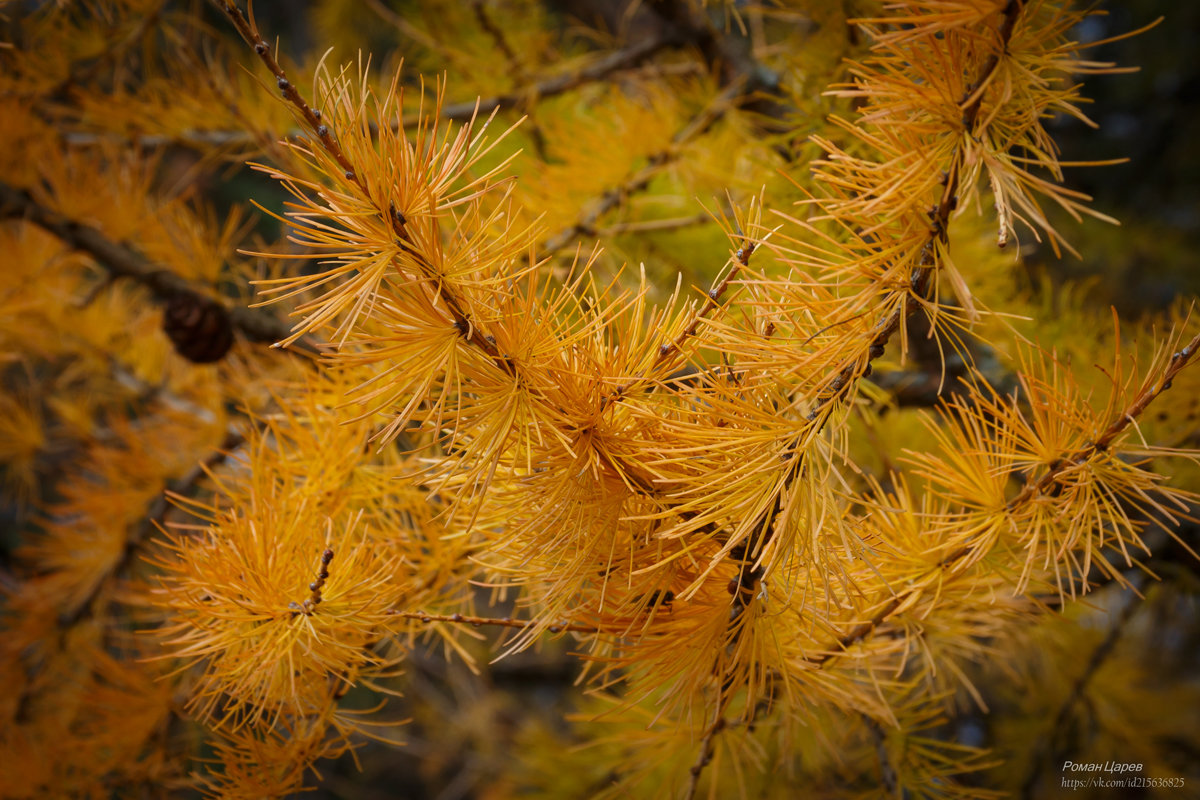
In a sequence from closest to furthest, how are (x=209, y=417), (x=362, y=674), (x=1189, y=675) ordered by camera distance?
(x=362, y=674), (x=209, y=417), (x=1189, y=675)

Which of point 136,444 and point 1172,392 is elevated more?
point 1172,392

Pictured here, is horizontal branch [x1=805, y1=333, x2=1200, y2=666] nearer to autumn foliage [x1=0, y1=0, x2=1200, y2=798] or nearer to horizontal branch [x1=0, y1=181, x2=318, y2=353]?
autumn foliage [x1=0, y1=0, x2=1200, y2=798]

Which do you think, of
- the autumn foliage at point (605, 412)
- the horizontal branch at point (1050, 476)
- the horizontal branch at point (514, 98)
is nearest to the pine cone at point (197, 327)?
the autumn foliage at point (605, 412)

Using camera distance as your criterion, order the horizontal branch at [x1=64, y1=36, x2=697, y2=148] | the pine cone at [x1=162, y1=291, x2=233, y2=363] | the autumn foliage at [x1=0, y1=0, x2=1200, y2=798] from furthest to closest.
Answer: the horizontal branch at [x1=64, y1=36, x2=697, y2=148] < the pine cone at [x1=162, y1=291, x2=233, y2=363] < the autumn foliage at [x1=0, y1=0, x2=1200, y2=798]

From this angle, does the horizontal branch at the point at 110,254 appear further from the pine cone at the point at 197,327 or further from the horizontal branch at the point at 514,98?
the horizontal branch at the point at 514,98

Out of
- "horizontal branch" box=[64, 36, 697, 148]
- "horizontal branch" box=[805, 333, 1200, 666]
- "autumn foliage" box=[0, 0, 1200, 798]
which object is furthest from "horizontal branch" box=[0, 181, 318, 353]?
"horizontal branch" box=[805, 333, 1200, 666]

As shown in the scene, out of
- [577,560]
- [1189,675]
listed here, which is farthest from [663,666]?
[1189,675]

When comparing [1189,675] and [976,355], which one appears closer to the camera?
[976,355]

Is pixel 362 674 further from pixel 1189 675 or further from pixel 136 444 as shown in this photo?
pixel 1189 675
